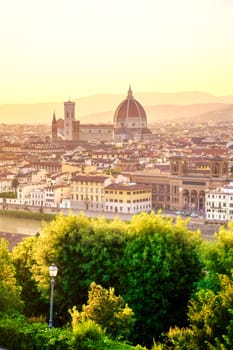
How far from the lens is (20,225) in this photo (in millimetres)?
16203

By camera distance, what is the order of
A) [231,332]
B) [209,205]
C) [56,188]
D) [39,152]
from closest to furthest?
[231,332] → [209,205] → [56,188] → [39,152]

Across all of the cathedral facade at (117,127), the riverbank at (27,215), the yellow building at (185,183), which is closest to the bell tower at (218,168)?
the yellow building at (185,183)

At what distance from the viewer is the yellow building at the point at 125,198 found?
1789cm

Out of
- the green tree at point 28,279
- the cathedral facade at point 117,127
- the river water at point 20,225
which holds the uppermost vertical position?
the cathedral facade at point 117,127

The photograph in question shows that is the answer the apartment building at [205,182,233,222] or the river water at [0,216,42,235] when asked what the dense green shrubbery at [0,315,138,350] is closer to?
the river water at [0,216,42,235]

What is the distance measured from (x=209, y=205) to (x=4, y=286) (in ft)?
41.6

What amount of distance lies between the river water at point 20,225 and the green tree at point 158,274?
906 cm

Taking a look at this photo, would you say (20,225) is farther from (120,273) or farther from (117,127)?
(117,127)

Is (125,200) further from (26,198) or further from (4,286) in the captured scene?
(4,286)

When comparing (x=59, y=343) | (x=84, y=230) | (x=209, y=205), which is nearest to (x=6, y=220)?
(x=209, y=205)

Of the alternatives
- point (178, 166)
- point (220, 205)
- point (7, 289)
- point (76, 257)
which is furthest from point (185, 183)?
point (7, 289)

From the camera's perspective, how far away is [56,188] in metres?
19.3

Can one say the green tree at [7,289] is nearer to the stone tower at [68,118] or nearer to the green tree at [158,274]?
the green tree at [158,274]

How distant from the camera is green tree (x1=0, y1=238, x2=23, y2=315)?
15.1 feet
